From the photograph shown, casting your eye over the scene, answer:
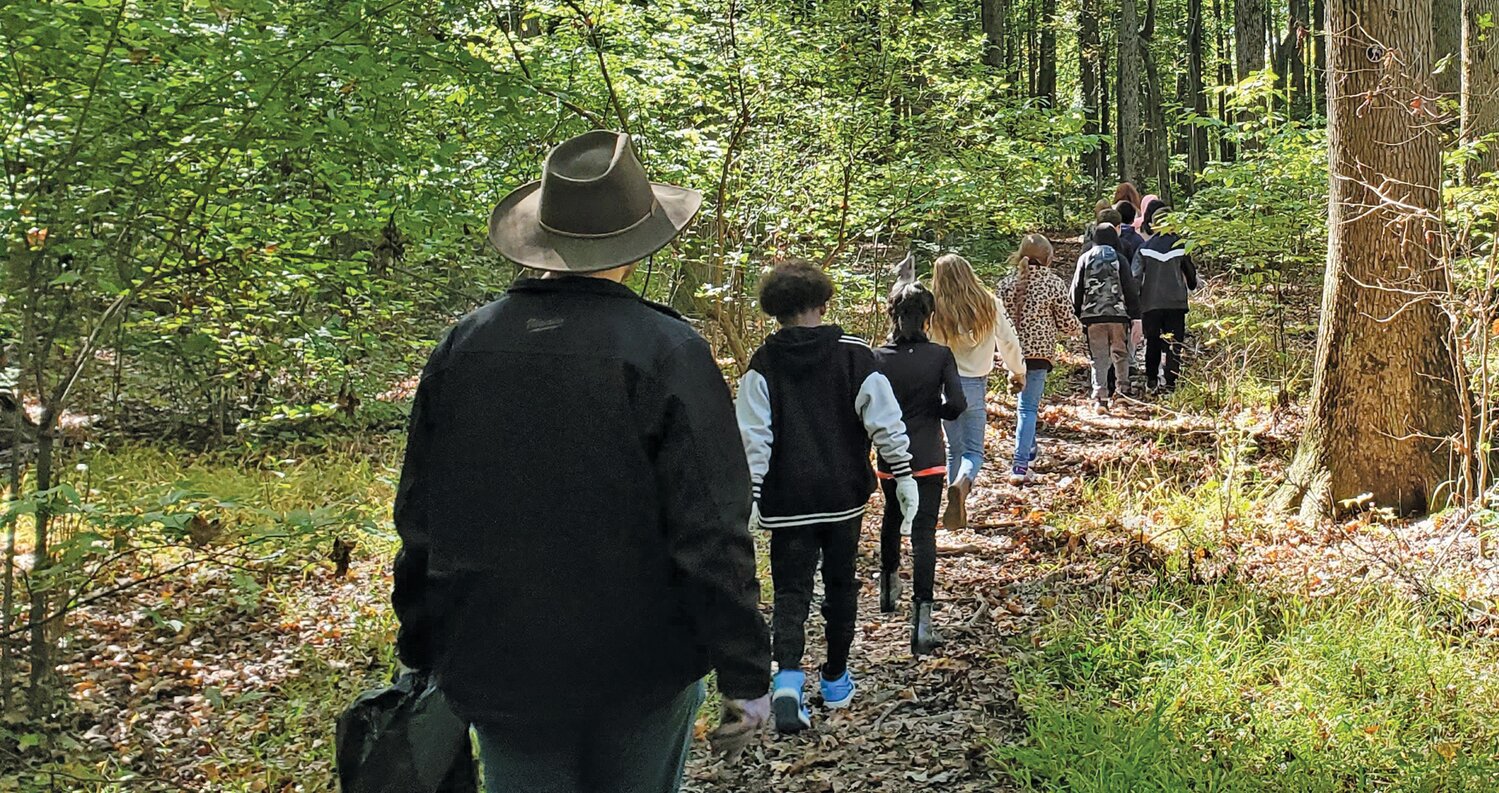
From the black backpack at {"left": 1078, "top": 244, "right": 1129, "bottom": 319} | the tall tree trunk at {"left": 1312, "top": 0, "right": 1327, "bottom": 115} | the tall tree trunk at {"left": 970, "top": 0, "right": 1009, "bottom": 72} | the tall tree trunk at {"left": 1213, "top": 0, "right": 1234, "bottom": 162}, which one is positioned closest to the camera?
the tall tree trunk at {"left": 1312, "top": 0, "right": 1327, "bottom": 115}

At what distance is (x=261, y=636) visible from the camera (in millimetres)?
6594

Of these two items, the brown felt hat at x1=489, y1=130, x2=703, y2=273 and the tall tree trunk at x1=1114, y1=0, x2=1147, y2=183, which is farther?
the tall tree trunk at x1=1114, y1=0, x2=1147, y2=183

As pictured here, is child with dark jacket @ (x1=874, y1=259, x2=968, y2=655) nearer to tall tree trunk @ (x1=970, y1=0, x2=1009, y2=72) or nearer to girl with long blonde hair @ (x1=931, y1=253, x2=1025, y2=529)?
girl with long blonde hair @ (x1=931, y1=253, x2=1025, y2=529)

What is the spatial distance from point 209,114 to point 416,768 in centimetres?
313

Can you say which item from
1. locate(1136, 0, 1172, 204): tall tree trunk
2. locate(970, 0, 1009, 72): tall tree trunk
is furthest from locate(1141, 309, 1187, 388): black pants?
locate(1136, 0, 1172, 204): tall tree trunk

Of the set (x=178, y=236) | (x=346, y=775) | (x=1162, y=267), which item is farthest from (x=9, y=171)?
(x=1162, y=267)

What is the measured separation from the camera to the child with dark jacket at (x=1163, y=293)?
10.8 meters

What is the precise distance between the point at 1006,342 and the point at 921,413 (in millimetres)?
2287

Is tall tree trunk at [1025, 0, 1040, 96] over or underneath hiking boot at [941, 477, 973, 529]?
over

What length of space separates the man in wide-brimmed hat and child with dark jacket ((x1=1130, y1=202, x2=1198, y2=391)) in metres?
8.96

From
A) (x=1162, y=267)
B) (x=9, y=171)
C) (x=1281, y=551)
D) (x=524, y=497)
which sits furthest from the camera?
(x=1162, y=267)

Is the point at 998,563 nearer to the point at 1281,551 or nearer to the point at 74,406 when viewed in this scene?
the point at 1281,551

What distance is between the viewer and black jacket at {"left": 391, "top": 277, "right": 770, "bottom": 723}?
235cm

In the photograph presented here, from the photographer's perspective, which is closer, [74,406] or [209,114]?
[209,114]
